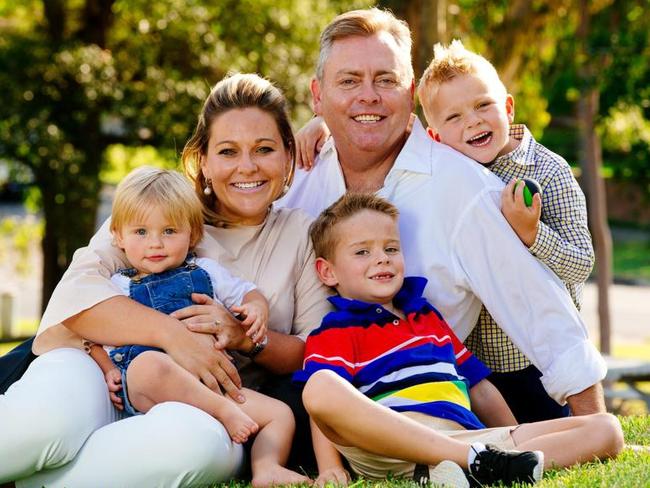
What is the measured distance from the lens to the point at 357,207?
3795mm

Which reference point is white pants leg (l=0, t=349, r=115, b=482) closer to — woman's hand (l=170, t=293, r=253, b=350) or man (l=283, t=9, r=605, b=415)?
woman's hand (l=170, t=293, r=253, b=350)

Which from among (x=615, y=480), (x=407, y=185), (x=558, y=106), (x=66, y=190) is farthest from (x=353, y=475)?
(x=558, y=106)

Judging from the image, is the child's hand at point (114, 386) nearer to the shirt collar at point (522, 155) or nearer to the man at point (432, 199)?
the man at point (432, 199)

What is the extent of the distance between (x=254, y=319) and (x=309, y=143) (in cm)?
120

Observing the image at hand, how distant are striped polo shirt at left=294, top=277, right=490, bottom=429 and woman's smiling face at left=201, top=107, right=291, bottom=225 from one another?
1.81ft

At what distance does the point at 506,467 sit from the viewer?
10.4 feet

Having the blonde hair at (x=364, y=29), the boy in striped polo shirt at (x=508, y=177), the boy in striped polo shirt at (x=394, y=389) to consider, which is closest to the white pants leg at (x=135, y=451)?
the boy in striped polo shirt at (x=394, y=389)

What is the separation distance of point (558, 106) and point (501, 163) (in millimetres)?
17435

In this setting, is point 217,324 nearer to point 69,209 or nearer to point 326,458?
point 326,458

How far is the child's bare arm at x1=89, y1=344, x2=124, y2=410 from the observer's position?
3.61 m

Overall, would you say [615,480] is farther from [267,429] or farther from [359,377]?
[267,429]

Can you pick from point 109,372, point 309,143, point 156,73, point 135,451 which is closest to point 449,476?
point 135,451

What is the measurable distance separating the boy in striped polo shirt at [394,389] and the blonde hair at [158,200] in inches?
18.7

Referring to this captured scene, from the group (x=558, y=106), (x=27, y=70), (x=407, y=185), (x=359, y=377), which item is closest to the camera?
(x=359, y=377)
